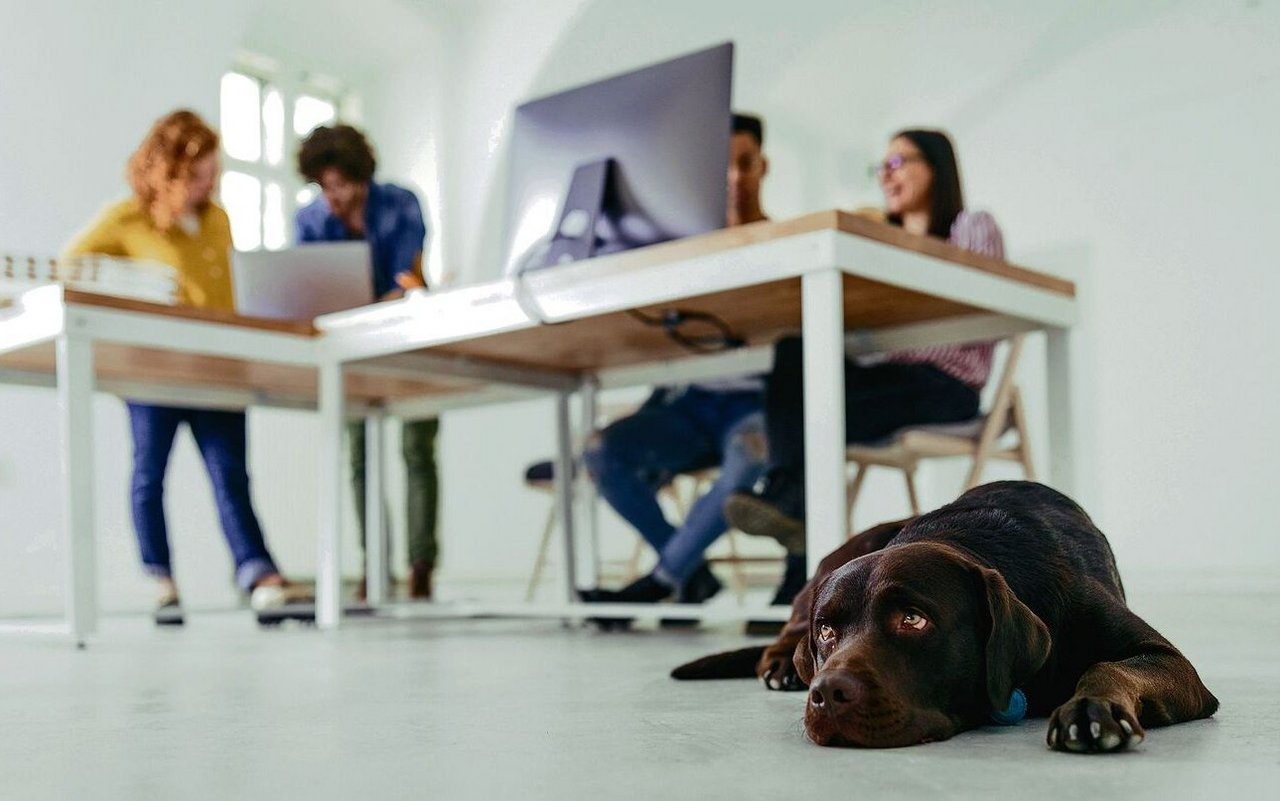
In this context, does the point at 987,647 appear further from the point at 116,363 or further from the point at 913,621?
the point at 116,363

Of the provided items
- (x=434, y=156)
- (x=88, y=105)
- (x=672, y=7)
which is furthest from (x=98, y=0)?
(x=672, y=7)

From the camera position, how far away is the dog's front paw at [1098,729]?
2.95 feet

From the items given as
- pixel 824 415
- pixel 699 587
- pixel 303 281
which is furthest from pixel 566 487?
pixel 824 415

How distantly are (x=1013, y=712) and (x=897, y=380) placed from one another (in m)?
1.59

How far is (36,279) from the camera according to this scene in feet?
9.72

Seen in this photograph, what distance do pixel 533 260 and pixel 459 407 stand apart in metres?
1.08

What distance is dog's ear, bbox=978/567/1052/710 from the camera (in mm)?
980

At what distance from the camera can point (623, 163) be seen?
2277 mm

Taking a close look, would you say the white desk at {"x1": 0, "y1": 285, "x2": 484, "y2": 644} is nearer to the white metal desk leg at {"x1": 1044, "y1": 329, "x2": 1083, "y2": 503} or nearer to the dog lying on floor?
the white metal desk leg at {"x1": 1044, "y1": 329, "x2": 1083, "y2": 503}

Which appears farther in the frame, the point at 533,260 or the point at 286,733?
the point at 533,260

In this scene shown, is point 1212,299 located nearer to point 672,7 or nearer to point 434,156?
point 672,7

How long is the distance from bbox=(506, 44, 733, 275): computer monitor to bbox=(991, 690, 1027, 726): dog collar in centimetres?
124

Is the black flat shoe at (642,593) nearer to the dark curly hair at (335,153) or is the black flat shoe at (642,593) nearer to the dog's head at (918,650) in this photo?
the dark curly hair at (335,153)

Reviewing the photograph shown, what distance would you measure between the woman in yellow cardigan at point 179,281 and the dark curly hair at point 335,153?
242 mm
